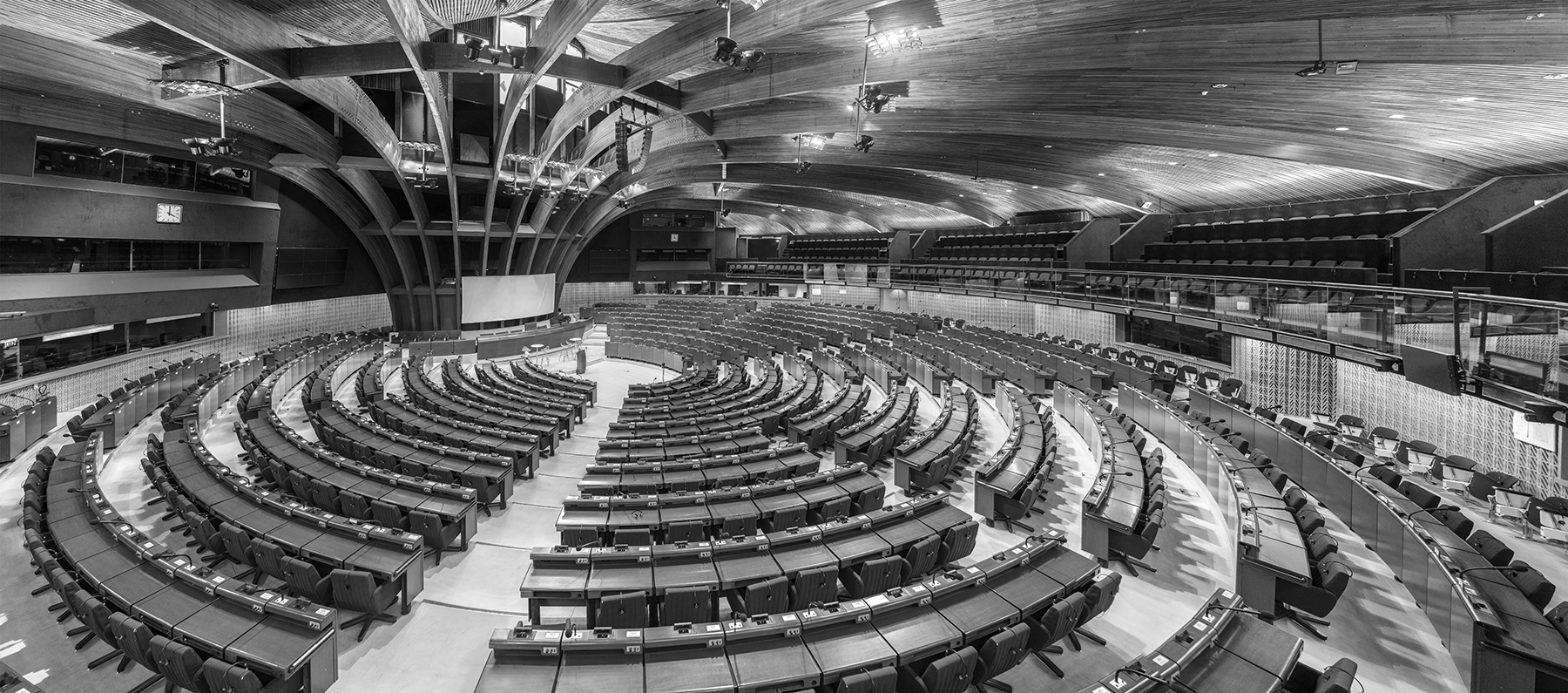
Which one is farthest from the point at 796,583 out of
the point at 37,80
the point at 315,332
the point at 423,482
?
the point at 315,332

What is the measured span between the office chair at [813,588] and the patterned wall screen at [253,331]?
2663 cm

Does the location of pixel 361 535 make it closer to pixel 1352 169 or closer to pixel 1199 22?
pixel 1199 22

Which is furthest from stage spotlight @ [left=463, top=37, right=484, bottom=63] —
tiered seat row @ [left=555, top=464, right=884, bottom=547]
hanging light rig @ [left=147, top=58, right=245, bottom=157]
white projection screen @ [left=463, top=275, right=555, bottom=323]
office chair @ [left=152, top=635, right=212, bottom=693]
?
white projection screen @ [left=463, top=275, right=555, bottom=323]

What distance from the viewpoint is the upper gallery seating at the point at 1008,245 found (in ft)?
120

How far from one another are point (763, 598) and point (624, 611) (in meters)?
1.78

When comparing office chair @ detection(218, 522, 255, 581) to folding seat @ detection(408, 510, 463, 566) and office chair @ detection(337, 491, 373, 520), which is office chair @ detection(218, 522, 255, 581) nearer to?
office chair @ detection(337, 491, 373, 520)

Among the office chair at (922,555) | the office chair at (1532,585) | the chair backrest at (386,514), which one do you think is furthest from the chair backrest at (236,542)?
the office chair at (1532,585)

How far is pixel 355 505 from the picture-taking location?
36.1ft

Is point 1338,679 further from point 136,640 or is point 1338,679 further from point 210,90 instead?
point 210,90

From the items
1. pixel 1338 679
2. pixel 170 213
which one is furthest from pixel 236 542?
pixel 170 213

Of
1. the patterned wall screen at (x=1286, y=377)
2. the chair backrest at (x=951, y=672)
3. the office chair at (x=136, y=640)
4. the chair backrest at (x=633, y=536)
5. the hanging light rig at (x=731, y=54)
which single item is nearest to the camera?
the chair backrest at (x=951, y=672)

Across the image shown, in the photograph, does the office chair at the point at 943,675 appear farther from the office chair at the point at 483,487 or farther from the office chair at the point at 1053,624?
the office chair at the point at 483,487

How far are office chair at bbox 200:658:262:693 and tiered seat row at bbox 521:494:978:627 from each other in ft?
8.97

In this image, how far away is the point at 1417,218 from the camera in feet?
66.7
